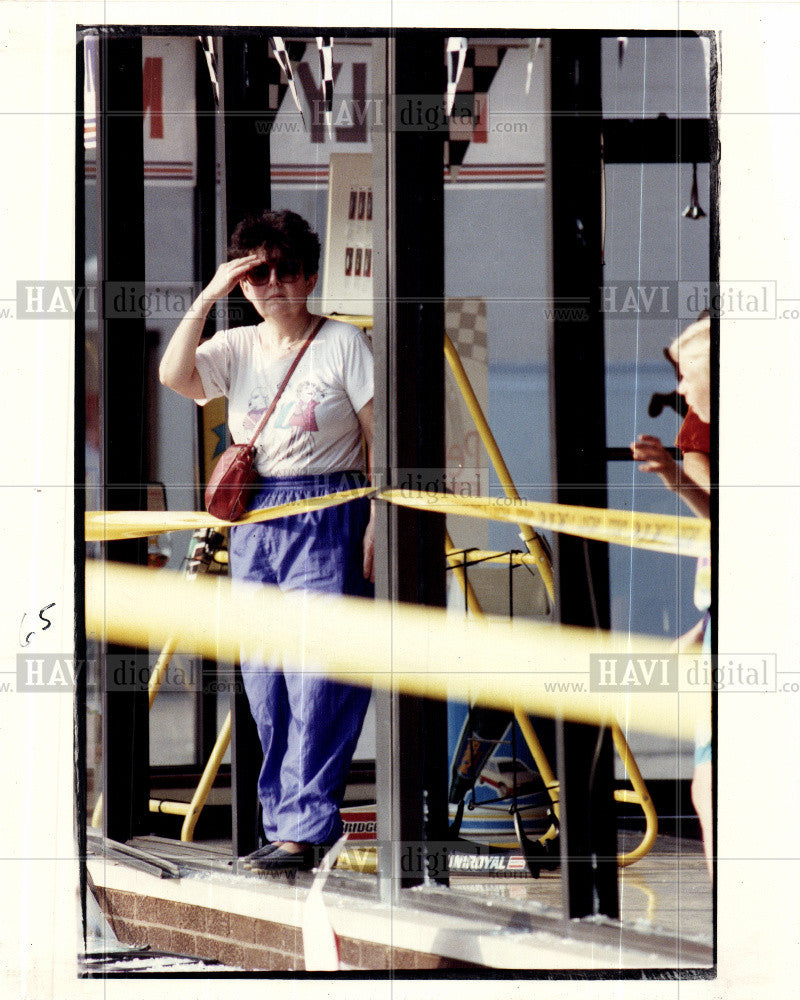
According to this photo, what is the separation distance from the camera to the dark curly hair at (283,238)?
3602 mm

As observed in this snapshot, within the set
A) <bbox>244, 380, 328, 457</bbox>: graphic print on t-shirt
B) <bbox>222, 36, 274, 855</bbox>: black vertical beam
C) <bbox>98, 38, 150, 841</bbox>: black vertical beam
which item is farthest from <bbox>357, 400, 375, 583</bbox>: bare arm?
<bbox>98, 38, 150, 841</bbox>: black vertical beam

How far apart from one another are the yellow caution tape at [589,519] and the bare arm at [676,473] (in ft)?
0.17

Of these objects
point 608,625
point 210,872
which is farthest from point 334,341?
point 210,872

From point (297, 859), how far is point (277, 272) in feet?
5.42

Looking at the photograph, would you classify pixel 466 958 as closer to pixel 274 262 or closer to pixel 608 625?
pixel 608 625

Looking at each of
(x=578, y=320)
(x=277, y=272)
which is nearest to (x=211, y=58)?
(x=277, y=272)

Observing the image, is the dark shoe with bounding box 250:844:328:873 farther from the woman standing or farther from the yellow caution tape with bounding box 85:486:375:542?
the yellow caution tape with bounding box 85:486:375:542

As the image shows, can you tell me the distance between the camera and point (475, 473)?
11.7 ft

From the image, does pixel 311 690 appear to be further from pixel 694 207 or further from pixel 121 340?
pixel 694 207

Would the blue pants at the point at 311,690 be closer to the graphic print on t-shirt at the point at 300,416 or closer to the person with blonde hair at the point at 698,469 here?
the graphic print on t-shirt at the point at 300,416

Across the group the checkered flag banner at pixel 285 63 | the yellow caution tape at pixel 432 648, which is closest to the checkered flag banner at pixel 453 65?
the checkered flag banner at pixel 285 63

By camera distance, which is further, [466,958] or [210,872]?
[210,872]

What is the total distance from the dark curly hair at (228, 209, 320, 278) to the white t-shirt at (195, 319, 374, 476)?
0.20m

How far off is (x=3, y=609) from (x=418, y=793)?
1260mm
